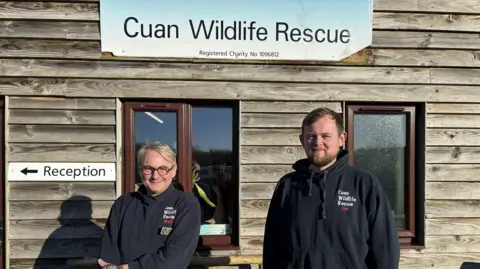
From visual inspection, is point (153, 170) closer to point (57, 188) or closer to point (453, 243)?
point (57, 188)

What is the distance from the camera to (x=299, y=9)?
4.04 m

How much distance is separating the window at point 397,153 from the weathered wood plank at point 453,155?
0.10 meters

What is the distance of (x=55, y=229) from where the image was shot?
3.91 metres

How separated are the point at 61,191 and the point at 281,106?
207 centimetres

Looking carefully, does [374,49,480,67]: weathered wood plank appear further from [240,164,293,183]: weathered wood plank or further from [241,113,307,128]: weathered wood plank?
[240,164,293,183]: weathered wood plank

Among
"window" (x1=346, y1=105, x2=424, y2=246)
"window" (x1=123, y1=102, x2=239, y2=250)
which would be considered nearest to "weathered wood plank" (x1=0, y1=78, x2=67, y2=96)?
"window" (x1=123, y1=102, x2=239, y2=250)

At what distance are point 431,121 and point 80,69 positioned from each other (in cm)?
322

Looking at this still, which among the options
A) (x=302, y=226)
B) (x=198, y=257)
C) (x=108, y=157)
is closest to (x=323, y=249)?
(x=302, y=226)

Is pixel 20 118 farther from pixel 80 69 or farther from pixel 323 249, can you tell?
pixel 323 249

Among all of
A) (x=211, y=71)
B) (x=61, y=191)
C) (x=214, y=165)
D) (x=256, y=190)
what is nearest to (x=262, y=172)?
(x=256, y=190)

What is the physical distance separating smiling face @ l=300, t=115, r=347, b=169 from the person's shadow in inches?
91.4

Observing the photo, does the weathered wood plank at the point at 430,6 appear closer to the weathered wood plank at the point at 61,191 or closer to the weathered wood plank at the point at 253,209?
the weathered wood plank at the point at 253,209

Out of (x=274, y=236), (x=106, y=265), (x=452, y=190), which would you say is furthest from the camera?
(x=452, y=190)

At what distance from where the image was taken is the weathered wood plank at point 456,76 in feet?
13.9
